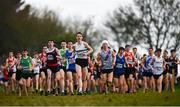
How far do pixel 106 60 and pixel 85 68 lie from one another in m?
2.12

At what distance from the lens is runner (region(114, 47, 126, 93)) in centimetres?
2466

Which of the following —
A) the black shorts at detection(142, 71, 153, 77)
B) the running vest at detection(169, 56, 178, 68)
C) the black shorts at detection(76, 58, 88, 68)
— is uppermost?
the running vest at detection(169, 56, 178, 68)

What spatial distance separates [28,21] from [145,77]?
5384 cm

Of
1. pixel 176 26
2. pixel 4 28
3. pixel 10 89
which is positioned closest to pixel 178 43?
pixel 176 26

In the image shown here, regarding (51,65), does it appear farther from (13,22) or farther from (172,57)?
(13,22)

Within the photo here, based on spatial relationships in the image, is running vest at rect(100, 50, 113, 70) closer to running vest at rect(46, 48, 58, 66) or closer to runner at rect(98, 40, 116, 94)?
runner at rect(98, 40, 116, 94)

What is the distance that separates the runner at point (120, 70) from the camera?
24656 mm

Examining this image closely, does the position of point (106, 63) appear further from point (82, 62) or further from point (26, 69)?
point (26, 69)

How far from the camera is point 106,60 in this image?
24.1 meters

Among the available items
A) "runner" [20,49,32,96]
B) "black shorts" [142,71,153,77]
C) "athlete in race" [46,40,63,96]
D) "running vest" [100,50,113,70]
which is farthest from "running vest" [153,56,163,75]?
"runner" [20,49,32,96]

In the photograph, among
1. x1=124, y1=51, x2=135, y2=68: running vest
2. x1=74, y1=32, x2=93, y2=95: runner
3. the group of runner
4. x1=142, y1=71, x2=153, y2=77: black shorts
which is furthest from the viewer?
x1=142, y1=71, x2=153, y2=77: black shorts

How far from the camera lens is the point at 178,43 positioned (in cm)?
6288

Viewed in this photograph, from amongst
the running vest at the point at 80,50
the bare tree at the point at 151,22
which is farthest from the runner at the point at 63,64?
the bare tree at the point at 151,22

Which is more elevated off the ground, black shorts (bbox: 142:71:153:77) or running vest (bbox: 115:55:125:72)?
running vest (bbox: 115:55:125:72)
